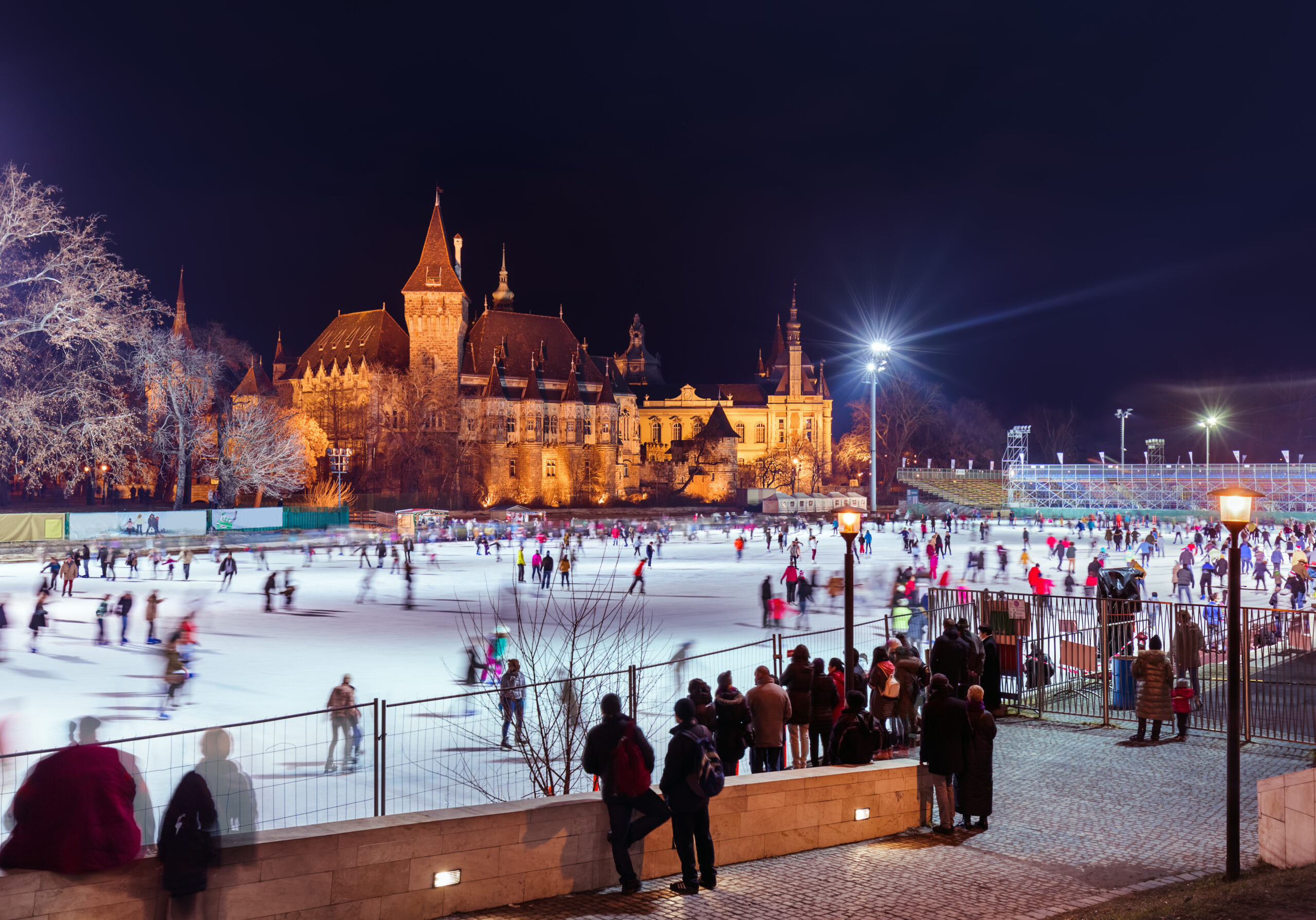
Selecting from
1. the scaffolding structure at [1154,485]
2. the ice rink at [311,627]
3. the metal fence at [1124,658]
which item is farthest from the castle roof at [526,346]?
the metal fence at [1124,658]

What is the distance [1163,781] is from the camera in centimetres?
783

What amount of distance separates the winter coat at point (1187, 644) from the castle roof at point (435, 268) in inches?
2952

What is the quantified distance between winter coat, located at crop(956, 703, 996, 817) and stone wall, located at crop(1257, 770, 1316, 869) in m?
1.57

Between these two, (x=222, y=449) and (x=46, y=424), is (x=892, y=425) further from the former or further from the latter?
(x=46, y=424)

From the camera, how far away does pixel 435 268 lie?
81062 mm

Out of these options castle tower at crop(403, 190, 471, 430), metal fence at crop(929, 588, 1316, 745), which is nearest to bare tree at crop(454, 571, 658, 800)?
metal fence at crop(929, 588, 1316, 745)

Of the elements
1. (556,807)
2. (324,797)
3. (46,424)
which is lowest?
(324,797)

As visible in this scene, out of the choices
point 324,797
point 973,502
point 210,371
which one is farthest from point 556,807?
point 973,502

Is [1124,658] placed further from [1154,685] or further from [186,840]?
[186,840]

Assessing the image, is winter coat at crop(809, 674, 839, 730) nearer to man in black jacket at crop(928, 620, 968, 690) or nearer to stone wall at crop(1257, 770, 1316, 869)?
man in black jacket at crop(928, 620, 968, 690)

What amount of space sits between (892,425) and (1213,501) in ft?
138

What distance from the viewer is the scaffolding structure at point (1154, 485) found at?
5562 centimetres

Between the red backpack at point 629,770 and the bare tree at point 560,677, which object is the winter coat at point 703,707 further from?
the red backpack at point 629,770

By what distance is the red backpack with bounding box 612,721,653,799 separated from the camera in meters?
5.23
